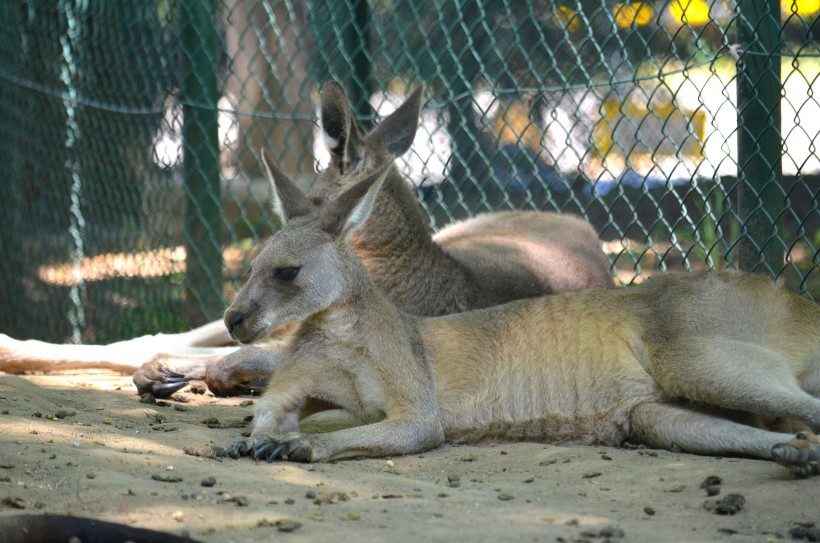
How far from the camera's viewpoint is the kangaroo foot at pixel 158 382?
4.74 metres

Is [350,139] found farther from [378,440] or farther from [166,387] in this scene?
[378,440]

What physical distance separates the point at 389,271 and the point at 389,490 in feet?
7.19

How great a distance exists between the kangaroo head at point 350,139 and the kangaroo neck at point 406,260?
187 millimetres

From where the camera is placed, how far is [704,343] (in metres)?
3.71

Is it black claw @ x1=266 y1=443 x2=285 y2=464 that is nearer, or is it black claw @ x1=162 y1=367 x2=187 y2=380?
black claw @ x1=266 y1=443 x2=285 y2=464

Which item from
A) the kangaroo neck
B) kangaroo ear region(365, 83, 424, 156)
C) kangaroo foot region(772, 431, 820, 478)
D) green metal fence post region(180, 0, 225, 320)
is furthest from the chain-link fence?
kangaroo foot region(772, 431, 820, 478)

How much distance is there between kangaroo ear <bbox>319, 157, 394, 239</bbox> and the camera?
402 cm

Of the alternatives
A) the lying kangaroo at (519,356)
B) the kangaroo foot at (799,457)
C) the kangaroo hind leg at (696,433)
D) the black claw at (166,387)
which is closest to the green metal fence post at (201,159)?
the black claw at (166,387)

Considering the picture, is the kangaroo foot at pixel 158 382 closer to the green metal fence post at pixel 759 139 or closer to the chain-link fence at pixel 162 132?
the chain-link fence at pixel 162 132

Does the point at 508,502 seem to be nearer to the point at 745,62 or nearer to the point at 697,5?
the point at 745,62

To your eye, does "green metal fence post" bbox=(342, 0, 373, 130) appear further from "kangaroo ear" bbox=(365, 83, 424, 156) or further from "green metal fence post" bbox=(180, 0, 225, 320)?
"kangaroo ear" bbox=(365, 83, 424, 156)

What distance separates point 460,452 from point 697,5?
4.38 meters

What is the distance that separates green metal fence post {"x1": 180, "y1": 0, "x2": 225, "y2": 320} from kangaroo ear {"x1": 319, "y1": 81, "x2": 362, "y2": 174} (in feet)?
5.41

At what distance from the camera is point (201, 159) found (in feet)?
A: 22.3
